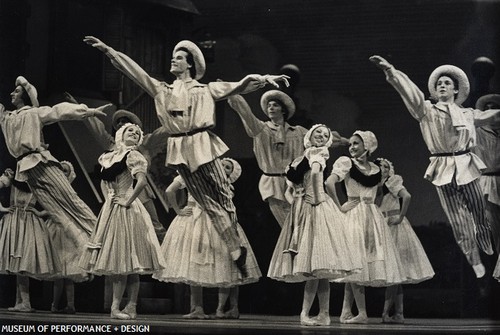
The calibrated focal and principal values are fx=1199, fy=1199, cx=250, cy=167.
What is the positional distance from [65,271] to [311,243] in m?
2.29

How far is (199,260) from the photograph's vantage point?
9789mm

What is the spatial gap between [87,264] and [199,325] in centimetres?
117

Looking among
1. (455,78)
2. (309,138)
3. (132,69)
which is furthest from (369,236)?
(132,69)

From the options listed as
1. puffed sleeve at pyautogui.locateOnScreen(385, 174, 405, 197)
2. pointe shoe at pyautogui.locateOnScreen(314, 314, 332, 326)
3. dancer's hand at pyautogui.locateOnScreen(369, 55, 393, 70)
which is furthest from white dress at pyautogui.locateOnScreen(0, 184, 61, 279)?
dancer's hand at pyautogui.locateOnScreen(369, 55, 393, 70)

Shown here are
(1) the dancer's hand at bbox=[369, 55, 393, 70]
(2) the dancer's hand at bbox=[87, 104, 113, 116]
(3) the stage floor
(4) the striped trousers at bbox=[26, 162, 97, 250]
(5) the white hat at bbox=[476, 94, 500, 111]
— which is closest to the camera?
(3) the stage floor

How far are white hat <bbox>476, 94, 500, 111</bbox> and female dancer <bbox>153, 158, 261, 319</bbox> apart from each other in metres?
2.24

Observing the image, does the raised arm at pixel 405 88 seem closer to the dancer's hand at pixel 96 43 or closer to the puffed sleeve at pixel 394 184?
the puffed sleeve at pixel 394 184

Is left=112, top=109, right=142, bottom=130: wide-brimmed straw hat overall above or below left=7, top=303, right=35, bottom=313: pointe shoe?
above

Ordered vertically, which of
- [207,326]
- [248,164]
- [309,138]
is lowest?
[207,326]

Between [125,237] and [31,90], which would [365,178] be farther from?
[31,90]

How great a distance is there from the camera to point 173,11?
34.2 feet

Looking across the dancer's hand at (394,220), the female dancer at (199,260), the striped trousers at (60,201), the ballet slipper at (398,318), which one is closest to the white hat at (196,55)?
the female dancer at (199,260)

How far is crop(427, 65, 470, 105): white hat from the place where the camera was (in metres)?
9.86

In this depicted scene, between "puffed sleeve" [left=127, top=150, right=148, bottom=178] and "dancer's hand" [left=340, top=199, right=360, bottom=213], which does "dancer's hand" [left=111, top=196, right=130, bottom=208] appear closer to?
"puffed sleeve" [left=127, top=150, right=148, bottom=178]
